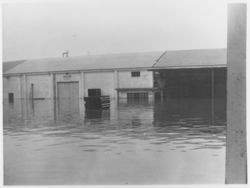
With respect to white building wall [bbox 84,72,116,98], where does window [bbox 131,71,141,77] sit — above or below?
above

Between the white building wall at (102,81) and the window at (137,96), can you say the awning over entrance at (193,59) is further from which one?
the white building wall at (102,81)

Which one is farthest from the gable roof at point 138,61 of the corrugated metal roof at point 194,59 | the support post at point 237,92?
the support post at point 237,92

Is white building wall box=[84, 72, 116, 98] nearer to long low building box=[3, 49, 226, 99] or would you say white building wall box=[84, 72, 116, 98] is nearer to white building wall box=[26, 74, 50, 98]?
long low building box=[3, 49, 226, 99]

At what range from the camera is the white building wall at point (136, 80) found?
3155 cm

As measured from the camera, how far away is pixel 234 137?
14.6ft

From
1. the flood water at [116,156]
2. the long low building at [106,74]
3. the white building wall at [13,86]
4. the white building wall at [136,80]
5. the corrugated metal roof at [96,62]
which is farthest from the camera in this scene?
the white building wall at [13,86]

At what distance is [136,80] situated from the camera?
32.0m

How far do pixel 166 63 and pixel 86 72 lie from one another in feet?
26.0

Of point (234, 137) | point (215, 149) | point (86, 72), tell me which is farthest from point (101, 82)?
point (234, 137)

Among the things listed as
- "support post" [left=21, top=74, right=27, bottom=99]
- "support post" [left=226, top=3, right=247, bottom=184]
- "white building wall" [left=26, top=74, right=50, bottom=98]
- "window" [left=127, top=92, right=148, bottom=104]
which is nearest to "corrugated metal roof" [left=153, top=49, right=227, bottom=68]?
"window" [left=127, top=92, right=148, bottom=104]

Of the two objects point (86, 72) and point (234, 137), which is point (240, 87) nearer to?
point (234, 137)

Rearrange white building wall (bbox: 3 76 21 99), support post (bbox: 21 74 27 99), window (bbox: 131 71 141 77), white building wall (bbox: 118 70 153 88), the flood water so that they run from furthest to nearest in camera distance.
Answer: white building wall (bbox: 3 76 21 99) → support post (bbox: 21 74 27 99) → window (bbox: 131 71 141 77) → white building wall (bbox: 118 70 153 88) → the flood water

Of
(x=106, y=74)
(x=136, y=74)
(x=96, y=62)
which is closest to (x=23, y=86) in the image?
(x=96, y=62)

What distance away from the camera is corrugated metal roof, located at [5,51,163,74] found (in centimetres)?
3328
